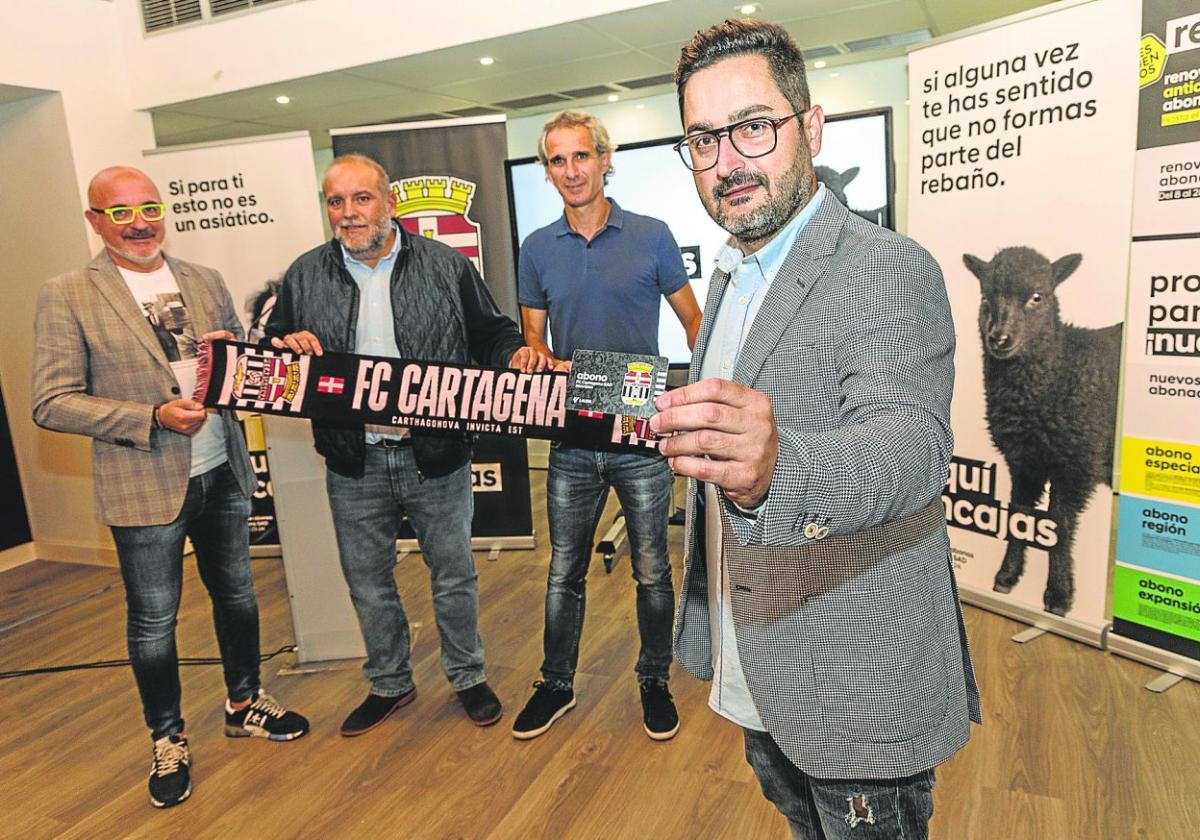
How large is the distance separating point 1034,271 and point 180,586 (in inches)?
127

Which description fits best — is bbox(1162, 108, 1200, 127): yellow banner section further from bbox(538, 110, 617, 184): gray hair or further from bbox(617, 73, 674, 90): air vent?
bbox(617, 73, 674, 90): air vent

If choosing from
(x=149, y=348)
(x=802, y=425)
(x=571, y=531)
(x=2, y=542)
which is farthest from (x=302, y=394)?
(x=2, y=542)

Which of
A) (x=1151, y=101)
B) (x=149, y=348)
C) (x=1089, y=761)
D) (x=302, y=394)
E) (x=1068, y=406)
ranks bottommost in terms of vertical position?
(x=1089, y=761)

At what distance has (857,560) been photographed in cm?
109

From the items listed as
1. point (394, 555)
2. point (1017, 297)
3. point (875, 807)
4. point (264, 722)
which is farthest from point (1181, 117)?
point (264, 722)

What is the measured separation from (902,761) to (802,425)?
506 millimetres

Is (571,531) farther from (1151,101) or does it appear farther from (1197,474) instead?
(1151,101)

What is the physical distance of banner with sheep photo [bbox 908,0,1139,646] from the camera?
2.76 meters

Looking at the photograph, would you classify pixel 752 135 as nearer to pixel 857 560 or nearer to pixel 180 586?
pixel 857 560

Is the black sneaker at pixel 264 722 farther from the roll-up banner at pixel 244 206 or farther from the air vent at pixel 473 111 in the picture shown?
the air vent at pixel 473 111

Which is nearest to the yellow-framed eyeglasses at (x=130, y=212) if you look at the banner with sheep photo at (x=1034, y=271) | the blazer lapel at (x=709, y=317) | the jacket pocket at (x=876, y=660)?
the blazer lapel at (x=709, y=317)

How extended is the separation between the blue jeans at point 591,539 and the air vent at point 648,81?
399 centimetres

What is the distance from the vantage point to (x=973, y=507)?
132 inches

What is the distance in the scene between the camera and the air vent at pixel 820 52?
17.6ft
